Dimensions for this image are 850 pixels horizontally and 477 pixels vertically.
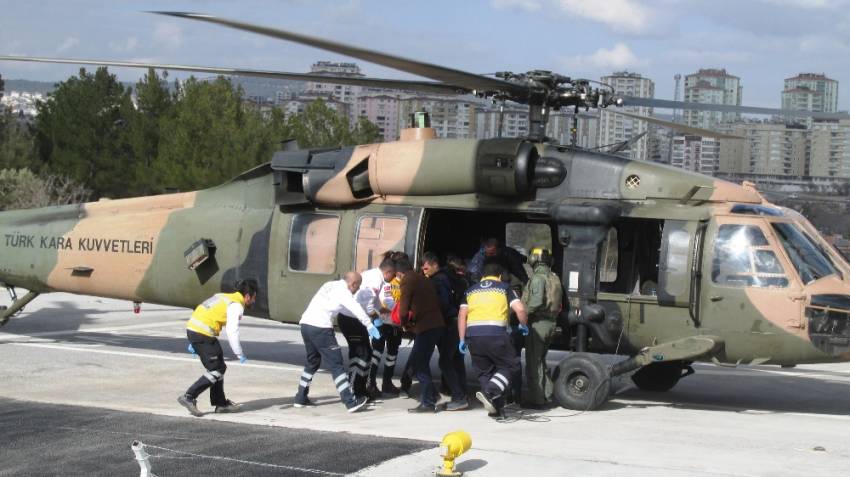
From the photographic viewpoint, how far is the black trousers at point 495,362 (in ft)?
33.0

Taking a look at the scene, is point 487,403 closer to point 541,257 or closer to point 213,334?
point 541,257

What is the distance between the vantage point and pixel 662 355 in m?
10.5

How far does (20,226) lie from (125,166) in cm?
3120

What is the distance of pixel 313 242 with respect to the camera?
12.4 metres

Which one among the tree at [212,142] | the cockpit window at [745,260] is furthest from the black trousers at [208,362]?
the tree at [212,142]

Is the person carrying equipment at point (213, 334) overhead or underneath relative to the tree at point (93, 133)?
underneath

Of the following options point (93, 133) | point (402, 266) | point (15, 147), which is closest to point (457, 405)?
point (402, 266)

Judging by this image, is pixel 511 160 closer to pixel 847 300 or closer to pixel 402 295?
pixel 402 295

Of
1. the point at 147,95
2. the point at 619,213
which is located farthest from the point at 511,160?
the point at 147,95

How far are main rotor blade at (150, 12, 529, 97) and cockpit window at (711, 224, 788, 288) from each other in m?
2.62

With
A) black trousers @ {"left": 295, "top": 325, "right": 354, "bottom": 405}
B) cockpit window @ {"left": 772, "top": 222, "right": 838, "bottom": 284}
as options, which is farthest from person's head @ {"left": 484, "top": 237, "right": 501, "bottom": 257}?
cockpit window @ {"left": 772, "top": 222, "right": 838, "bottom": 284}

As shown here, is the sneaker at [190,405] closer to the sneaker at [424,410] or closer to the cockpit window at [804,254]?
the sneaker at [424,410]

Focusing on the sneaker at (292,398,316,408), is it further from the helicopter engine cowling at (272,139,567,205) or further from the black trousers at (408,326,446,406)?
the helicopter engine cowling at (272,139,567,205)

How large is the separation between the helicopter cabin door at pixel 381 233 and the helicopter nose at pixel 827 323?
4.26 meters
